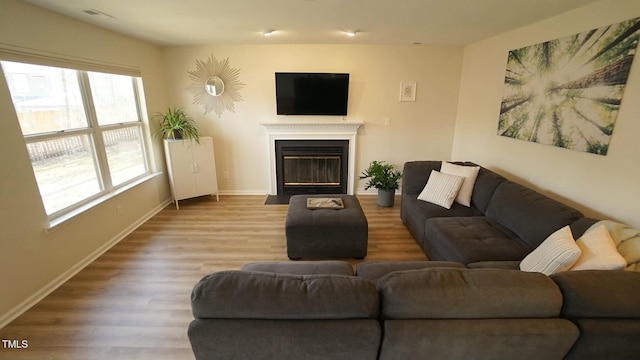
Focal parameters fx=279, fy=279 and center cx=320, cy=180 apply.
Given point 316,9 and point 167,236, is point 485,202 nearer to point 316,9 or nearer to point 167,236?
point 316,9

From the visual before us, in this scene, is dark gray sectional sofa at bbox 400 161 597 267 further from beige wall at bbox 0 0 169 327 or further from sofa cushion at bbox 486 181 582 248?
beige wall at bbox 0 0 169 327

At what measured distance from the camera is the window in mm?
2385

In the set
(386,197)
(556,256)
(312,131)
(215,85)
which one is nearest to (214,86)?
(215,85)

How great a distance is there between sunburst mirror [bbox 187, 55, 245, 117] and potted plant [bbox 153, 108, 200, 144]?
0.41 metres

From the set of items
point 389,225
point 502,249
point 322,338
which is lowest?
point 389,225

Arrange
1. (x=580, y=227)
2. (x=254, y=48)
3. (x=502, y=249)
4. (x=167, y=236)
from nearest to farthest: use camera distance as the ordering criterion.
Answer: (x=580, y=227), (x=502, y=249), (x=167, y=236), (x=254, y=48)

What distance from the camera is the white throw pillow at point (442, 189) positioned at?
123 inches

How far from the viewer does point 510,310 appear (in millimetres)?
1115

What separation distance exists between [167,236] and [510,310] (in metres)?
3.47

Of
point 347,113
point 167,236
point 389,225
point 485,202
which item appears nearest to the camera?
point 485,202

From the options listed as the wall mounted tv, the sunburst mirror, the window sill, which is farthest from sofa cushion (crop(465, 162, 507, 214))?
the window sill

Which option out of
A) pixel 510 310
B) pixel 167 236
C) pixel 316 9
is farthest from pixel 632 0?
pixel 167 236

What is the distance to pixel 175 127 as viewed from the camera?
4.02 m

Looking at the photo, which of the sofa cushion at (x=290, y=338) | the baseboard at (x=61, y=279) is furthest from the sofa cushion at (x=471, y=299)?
the baseboard at (x=61, y=279)
